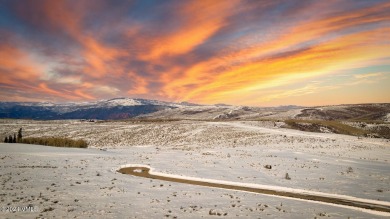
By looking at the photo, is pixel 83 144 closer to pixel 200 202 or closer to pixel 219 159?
pixel 219 159

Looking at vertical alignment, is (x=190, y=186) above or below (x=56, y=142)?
below

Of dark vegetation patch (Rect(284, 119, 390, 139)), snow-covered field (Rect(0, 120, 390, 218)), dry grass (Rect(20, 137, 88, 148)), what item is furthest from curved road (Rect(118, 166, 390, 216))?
dark vegetation patch (Rect(284, 119, 390, 139))

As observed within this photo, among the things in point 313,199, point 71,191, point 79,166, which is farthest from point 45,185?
point 313,199

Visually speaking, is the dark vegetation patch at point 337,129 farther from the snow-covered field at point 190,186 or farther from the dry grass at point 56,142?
the dry grass at point 56,142

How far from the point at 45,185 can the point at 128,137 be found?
→ 54.3 m

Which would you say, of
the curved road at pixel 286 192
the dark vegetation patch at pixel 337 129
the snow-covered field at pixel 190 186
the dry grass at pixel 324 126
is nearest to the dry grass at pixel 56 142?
the snow-covered field at pixel 190 186

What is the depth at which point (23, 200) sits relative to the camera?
16.4 m

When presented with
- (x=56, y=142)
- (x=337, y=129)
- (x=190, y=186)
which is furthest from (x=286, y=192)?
(x=337, y=129)

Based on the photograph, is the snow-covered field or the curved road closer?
the snow-covered field

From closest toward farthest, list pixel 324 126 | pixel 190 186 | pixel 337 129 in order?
pixel 190 186
pixel 337 129
pixel 324 126

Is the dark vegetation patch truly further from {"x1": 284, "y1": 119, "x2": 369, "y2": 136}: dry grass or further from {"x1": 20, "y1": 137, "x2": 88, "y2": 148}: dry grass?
{"x1": 20, "y1": 137, "x2": 88, "y2": 148}: dry grass

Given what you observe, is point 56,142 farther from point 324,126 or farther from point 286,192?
point 324,126

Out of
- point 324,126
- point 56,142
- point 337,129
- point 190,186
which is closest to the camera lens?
point 190,186

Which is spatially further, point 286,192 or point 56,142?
point 56,142
